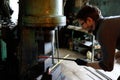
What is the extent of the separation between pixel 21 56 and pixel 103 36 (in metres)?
1.30

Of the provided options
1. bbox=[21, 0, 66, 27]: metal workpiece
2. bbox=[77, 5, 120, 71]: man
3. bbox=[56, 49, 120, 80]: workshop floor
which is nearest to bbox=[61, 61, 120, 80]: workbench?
bbox=[56, 49, 120, 80]: workshop floor

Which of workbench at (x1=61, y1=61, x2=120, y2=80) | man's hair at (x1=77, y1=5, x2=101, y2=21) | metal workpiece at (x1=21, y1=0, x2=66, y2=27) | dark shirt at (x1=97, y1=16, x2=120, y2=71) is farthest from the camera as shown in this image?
workbench at (x1=61, y1=61, x2=120, y2=80)

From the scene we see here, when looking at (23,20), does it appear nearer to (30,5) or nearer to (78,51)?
(30,5)

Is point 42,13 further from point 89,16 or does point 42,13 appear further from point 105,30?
point 105,30

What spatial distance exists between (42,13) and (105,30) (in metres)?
0.86

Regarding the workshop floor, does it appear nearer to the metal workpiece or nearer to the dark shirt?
the metal workpiece

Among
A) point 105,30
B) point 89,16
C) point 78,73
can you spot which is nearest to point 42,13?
point 89,16

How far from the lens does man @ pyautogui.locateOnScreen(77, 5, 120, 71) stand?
72.1 inches

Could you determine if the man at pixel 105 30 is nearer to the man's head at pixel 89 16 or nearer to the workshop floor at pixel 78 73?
the man's head at pixel 89 16

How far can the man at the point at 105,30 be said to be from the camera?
6.00 ft

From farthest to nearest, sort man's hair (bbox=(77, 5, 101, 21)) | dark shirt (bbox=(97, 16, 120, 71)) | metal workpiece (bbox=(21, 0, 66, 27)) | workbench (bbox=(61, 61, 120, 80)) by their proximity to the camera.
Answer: workbench (bbox=(61, 61, 120, 80)), metal workpiece (bbox=(21, 0, 66, 27)), man's hair (bbox=(77, 5, 101, 21)), dark shirt (bbox=(97, 16, 120, 71))

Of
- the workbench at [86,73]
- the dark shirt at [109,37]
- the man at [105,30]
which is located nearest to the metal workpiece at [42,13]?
the man at [105,30]

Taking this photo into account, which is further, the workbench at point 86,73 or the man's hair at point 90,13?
the workbench at point 86,73

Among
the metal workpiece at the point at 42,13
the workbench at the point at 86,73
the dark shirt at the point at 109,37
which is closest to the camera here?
the dark shirt at the point at 109,37
